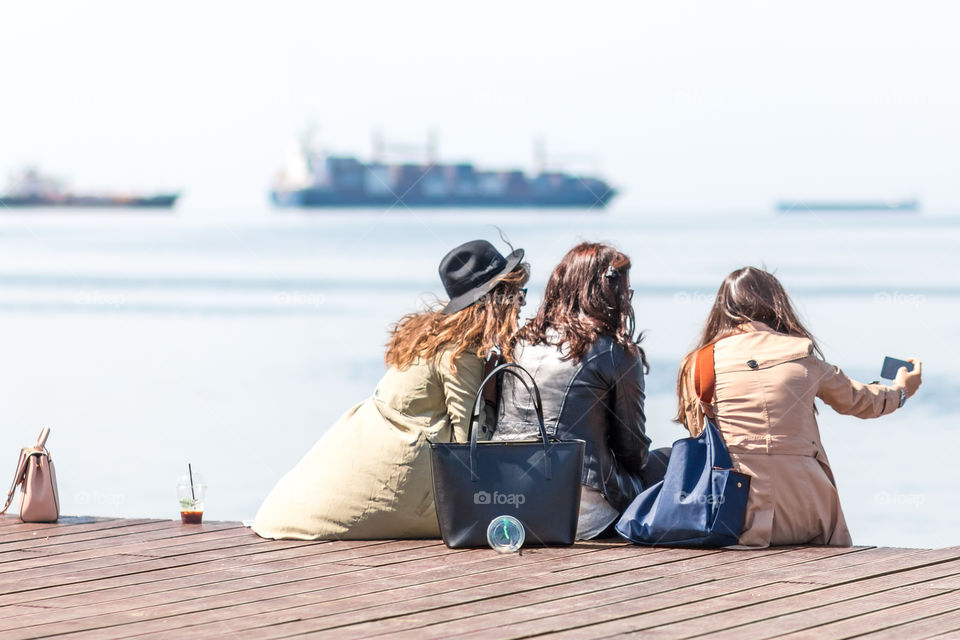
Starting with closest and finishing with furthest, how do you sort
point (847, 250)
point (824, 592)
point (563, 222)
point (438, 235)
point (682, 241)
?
1. point (824, 592)
2. point (847, 250)
3. point (682, 241)
4. point (438, 235)
5. point (563, 222)

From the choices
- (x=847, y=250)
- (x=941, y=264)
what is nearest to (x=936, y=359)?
(x=941, y=264)

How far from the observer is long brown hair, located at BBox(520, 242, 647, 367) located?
3.96m

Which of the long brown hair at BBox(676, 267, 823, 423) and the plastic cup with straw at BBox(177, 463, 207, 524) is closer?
the long brown hair at BBox(676, 267, 823, 423)

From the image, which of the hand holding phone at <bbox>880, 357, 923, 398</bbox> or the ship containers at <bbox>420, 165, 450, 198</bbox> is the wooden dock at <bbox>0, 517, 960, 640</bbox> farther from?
the ship containers at <bbox>420, 165, 450, 198</bbox>

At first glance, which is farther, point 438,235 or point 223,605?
point 438,235

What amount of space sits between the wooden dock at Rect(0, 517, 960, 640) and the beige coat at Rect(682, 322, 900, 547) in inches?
4.2

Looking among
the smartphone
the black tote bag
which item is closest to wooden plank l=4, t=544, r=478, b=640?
the black tote bag

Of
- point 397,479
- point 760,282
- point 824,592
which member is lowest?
point 824,592

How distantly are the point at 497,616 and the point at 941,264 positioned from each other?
1369 inches

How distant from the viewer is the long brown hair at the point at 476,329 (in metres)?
4.00

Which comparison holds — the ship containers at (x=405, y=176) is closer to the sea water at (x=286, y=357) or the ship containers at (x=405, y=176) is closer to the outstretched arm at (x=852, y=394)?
the sea water at (x=286, y=357)

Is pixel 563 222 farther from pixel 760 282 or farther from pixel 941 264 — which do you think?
pixel 760 282

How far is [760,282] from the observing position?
13.1 ft

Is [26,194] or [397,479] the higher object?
[26,194]
